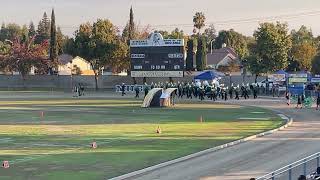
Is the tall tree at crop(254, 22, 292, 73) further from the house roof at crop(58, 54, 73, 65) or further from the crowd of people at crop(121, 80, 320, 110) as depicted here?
the house roof at crop(58, 54, 73, 65)

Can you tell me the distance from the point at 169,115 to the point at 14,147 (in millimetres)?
19315

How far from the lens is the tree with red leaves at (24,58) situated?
101 metres

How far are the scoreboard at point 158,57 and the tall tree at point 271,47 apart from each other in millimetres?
19778

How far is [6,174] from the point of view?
20.3m

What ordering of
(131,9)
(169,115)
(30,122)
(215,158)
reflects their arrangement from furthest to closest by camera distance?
1. (131,9)
2. (169,115)
3. (30,122)
4. (215,158)

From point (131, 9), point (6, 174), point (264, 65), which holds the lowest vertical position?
point (6, 174)

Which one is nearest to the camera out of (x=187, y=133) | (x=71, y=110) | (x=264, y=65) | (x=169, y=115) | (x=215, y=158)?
(x=215, y=158)

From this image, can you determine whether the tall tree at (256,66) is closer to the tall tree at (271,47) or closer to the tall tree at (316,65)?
the tall tree at (271,47)

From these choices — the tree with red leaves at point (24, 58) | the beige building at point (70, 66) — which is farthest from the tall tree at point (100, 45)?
the beige building at point (70, 66)

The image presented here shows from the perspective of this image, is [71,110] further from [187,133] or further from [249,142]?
[249,142]

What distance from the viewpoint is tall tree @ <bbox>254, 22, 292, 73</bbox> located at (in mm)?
82062

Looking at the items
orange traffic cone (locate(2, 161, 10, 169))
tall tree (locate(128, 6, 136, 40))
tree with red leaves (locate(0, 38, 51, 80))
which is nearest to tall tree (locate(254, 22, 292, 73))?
tall tree (locate(128, 6, 136, 40))

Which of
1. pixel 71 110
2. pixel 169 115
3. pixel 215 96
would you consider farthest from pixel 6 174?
pixel 215 96

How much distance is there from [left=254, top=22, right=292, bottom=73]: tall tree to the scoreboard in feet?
64.9
